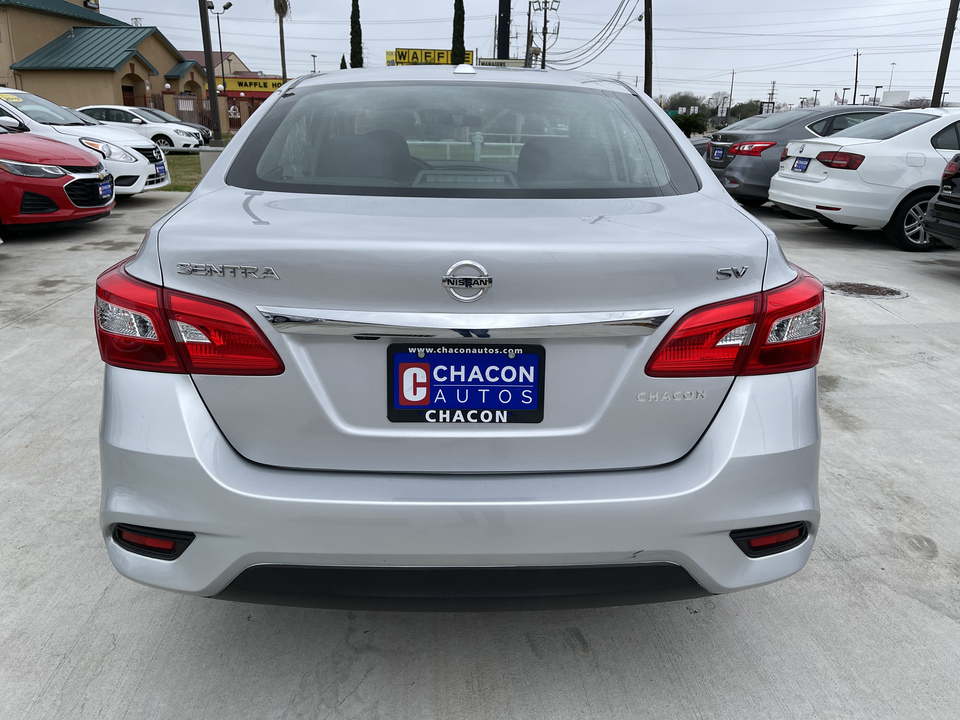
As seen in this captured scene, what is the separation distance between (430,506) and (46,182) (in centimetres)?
811

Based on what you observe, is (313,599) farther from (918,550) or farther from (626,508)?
(918,550)

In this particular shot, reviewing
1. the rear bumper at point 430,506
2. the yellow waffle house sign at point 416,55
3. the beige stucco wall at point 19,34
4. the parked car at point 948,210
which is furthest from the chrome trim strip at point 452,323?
the yellow waffle house sign at point 416,55

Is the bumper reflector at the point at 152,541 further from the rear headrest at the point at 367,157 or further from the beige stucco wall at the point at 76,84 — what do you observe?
the beige stucco wall at the point at 76,84

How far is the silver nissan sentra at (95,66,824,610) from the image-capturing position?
168 cm

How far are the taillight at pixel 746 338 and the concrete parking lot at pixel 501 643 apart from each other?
92cm

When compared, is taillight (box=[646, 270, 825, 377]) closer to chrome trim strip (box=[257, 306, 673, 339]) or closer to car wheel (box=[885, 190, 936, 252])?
chrome trim strip (box=[257, 306, 673, 339])

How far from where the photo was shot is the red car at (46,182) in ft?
26.5

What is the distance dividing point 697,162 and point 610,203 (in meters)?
0.52

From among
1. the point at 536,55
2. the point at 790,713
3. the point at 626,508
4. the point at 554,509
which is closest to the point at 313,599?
the point at 554,509

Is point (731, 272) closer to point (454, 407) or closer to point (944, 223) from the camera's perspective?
point (454, 407)

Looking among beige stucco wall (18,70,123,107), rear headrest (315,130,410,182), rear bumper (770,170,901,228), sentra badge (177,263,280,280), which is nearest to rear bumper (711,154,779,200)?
rear bumper (770,170,901,228)

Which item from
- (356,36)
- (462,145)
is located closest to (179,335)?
(462,145)

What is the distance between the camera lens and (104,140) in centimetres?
1107

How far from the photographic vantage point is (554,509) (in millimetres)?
1720
